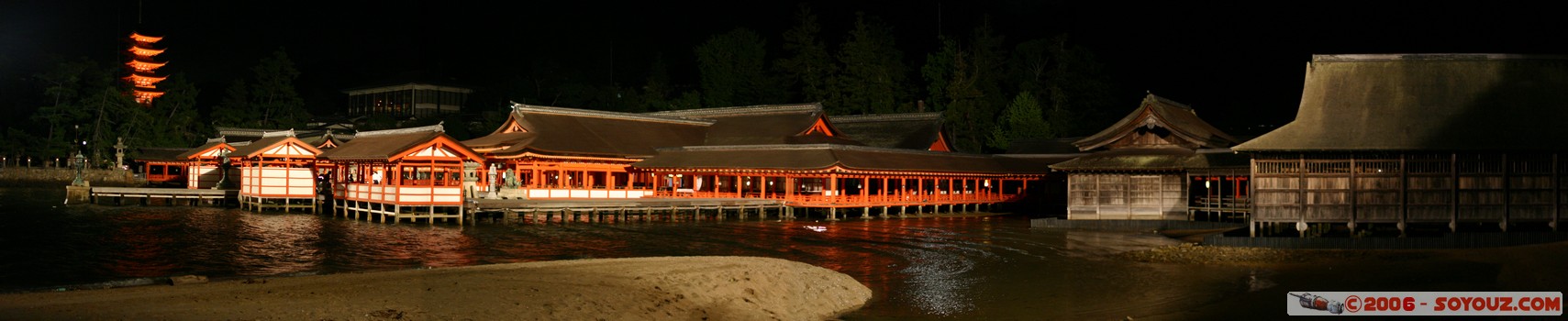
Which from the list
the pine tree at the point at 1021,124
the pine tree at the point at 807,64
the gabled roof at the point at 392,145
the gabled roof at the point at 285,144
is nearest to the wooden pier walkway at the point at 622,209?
the gabled roof at the point at 392,145

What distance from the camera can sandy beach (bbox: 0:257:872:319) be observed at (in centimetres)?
1377

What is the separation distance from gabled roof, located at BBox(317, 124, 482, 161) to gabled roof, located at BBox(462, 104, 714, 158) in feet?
16.7

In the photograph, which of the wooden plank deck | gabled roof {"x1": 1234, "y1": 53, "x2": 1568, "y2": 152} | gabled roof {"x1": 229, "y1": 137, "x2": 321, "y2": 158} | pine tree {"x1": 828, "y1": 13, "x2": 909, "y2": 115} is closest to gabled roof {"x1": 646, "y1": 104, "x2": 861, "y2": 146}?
the wooden plank deck

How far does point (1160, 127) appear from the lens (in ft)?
124

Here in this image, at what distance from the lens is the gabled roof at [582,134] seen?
49.1m

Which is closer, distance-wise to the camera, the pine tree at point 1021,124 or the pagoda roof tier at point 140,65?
the pine tree at point 1021,124

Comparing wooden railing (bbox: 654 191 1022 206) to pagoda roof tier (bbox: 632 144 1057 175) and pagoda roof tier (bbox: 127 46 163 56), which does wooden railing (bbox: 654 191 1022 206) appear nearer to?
pagoda roof tier (bbox: 632 144 1057 175)

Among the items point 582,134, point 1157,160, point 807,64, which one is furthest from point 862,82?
point 1157,160

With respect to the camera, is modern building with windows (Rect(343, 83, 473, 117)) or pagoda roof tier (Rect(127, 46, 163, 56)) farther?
modern building with windows (Rect(343, 83, 473, 117))

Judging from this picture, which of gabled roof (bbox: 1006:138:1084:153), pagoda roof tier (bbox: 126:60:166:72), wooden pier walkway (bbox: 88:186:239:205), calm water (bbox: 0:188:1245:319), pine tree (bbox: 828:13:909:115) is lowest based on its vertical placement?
calm water (bbox: 0:188:1245:319)

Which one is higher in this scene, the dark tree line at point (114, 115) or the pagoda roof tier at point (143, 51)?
the pagoda roof tier at point (143, 51)

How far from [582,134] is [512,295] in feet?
121

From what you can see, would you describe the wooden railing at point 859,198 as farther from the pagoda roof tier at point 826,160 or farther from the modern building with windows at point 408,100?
the modern building with windows at point 408,100

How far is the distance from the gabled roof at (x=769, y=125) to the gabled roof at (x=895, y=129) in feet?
5.83
